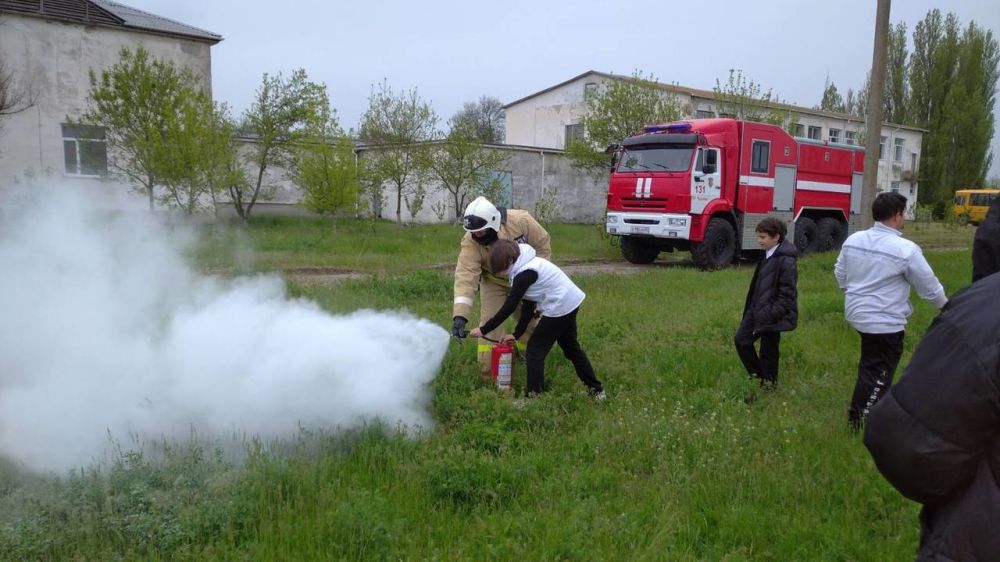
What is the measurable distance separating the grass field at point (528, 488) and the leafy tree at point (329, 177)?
48.6 ft

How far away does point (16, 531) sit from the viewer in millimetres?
3598

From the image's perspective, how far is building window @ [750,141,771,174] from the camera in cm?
1667

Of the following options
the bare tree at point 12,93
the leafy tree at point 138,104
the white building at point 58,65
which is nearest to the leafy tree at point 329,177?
the leafy tree at point 138,104

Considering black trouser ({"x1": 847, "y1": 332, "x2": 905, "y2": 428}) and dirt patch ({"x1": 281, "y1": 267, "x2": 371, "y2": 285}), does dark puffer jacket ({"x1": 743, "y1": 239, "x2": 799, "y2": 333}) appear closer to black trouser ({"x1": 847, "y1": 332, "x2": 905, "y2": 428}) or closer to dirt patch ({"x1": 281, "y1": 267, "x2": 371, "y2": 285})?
black trouser ({"x1": 847, "y1": 332, "x2": 905, "y2": 428})

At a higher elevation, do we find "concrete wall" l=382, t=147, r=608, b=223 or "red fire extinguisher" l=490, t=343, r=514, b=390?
"concrete wall" l=382, t=147, r=608, b=223

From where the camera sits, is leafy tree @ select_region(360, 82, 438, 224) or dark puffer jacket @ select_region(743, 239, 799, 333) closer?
dark puffer jacket @ select_region(743, 239, 799, 333)

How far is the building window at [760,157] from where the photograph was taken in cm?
1667

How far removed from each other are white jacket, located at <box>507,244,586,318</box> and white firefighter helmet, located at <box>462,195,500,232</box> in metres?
0.33

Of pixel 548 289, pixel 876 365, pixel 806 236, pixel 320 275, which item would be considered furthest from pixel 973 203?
pixel 548 289

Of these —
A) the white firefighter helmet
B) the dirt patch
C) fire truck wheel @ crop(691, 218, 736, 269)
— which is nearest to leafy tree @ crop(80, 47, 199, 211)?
the dirt patch

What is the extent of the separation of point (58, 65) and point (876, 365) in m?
25.2

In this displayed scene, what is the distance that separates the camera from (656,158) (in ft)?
52.4

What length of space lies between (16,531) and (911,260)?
5771 millimetres

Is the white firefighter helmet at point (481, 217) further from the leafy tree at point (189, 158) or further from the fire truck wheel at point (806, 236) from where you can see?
the fire truck wheel at point (806, 236)
